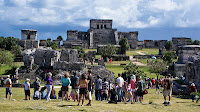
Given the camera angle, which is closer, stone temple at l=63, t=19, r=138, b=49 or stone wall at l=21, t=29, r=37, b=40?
stone wall at l=21, t=29, r=37, b=40

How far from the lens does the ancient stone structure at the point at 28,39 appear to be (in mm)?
55259

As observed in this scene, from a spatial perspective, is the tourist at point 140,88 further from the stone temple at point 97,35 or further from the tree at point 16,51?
the stone temple at point 97,35

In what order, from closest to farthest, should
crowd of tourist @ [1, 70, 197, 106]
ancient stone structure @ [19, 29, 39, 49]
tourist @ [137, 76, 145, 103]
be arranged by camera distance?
crowd of tourist @ [1, 70, 197, 106], tourist @ [137, 76, 145, 103], ancient stone structure @ [19, 29, 39, 49]

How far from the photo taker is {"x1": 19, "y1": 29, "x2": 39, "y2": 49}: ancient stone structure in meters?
55.3

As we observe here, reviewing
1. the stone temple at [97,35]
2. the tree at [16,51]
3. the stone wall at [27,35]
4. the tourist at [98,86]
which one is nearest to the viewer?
the tourist at [98,86]

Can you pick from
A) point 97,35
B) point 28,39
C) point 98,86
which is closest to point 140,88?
point 98,86

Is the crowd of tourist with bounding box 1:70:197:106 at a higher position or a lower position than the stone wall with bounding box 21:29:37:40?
lower

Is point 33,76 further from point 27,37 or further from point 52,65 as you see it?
point 27,37

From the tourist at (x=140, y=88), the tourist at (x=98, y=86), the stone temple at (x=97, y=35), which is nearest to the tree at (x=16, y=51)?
the stone temple at (x=97, y=35)

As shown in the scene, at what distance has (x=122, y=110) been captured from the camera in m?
9.94

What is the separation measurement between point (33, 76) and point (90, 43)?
4153 centimetres

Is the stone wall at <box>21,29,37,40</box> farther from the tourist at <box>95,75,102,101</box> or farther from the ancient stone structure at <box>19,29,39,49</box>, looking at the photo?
the tourist at <box>95,75,102,101</box>

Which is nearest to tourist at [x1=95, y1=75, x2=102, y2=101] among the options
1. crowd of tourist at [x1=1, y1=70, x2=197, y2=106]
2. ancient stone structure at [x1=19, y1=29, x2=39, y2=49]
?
crowd of tourist at [x1=1, y1=70, x2=197, y2=106]

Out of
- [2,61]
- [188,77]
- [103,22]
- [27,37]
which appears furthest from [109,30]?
[188,77]
